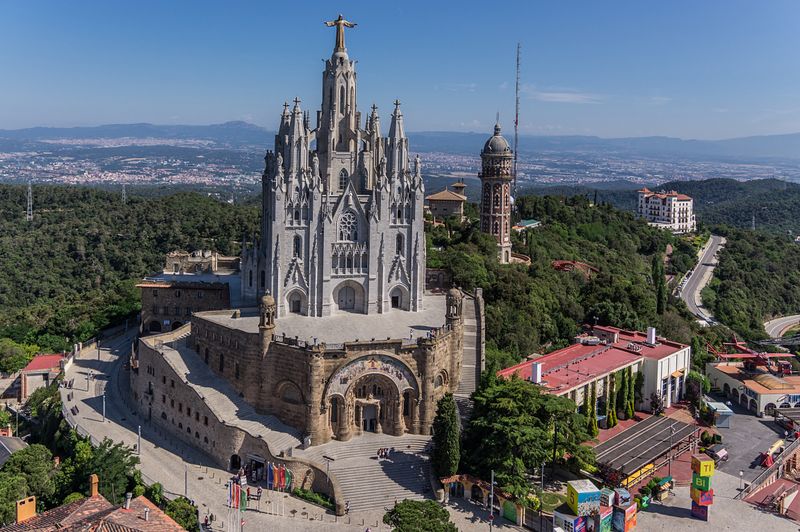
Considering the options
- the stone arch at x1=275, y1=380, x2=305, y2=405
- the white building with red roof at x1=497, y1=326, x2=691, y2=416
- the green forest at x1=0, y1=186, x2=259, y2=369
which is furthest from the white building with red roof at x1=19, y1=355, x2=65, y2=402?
the white building with red roof at x1=497, y1=326, x2=691, y2=416

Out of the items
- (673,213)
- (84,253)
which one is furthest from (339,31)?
(673,213)

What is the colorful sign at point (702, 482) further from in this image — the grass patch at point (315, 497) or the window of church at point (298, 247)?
the window of church at point (298, 247)

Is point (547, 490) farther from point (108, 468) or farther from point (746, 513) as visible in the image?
point (108, 468)

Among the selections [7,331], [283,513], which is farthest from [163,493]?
[7,331]

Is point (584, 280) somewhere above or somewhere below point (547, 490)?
above

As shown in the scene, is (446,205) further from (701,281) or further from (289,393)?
(289,393)

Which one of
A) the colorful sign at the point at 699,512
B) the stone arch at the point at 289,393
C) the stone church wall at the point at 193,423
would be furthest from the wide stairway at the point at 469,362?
the colorful sign at the point at 699,512
